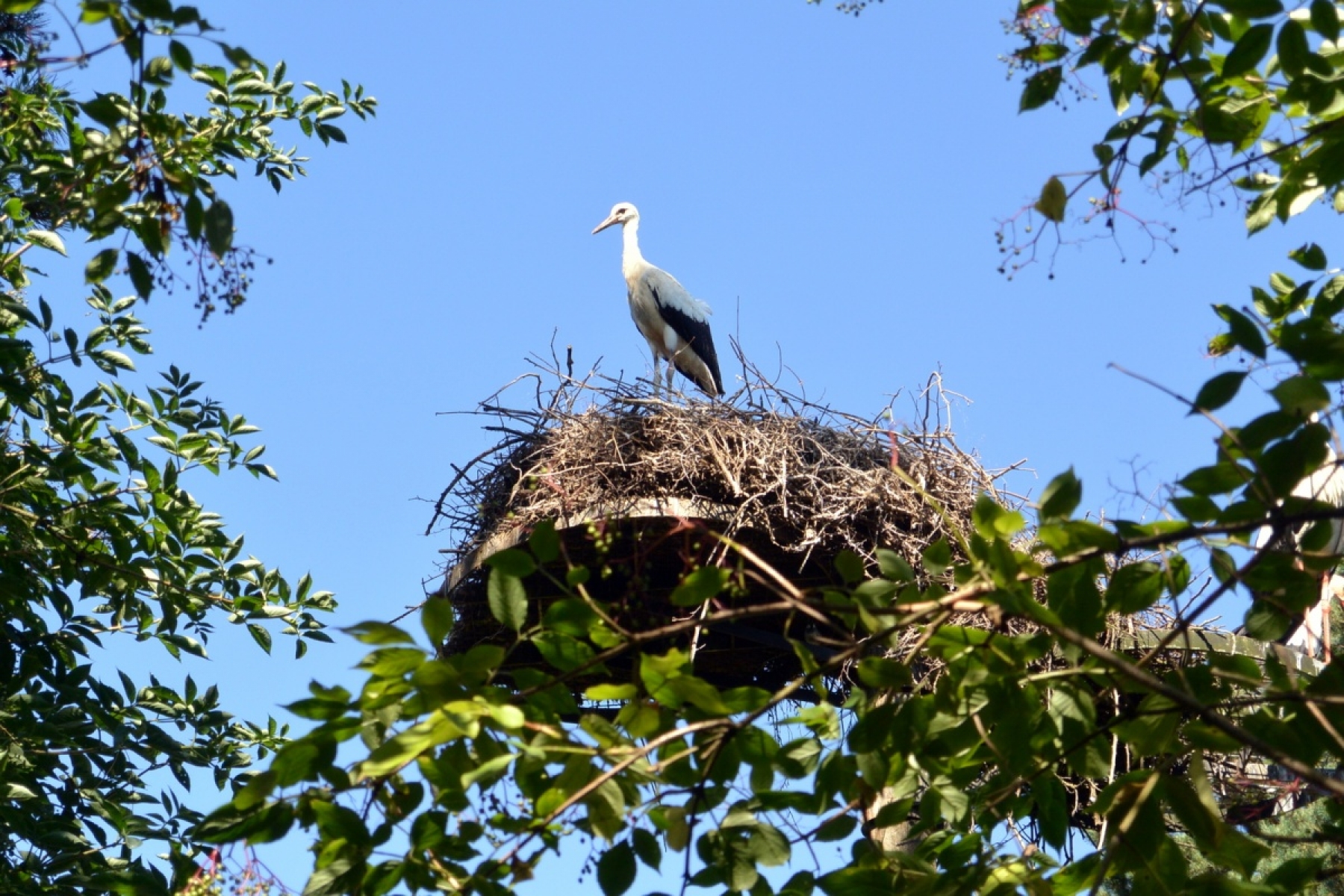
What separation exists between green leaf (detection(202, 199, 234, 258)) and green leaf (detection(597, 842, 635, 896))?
1127mm

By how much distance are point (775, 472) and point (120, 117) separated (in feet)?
12.7

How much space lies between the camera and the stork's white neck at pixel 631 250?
10.2 meters

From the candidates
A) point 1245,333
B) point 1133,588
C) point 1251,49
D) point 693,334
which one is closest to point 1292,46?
point 1251,49

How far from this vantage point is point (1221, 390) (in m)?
2.14

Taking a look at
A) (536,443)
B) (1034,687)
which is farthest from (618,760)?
(536,443)

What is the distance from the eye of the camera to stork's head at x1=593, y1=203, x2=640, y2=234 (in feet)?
35.8

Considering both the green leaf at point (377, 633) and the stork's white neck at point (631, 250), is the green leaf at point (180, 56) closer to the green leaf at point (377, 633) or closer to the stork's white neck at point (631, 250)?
the green leaf at point (377, 633)

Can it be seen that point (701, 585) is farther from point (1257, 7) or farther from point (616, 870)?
point (1257, 7)

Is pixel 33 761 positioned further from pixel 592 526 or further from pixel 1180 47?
pixel 1180 47

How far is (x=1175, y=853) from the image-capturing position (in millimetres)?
2527

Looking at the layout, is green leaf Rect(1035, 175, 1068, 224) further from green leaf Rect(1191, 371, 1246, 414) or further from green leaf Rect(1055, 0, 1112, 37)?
green leaf Rect(1191, 371, 1246, 414)

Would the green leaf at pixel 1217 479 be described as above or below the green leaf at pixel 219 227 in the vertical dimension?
below

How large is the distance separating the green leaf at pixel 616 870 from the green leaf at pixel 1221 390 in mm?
1085

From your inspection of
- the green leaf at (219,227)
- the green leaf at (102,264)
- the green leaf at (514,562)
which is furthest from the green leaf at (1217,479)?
the green leaf at (102,264)
